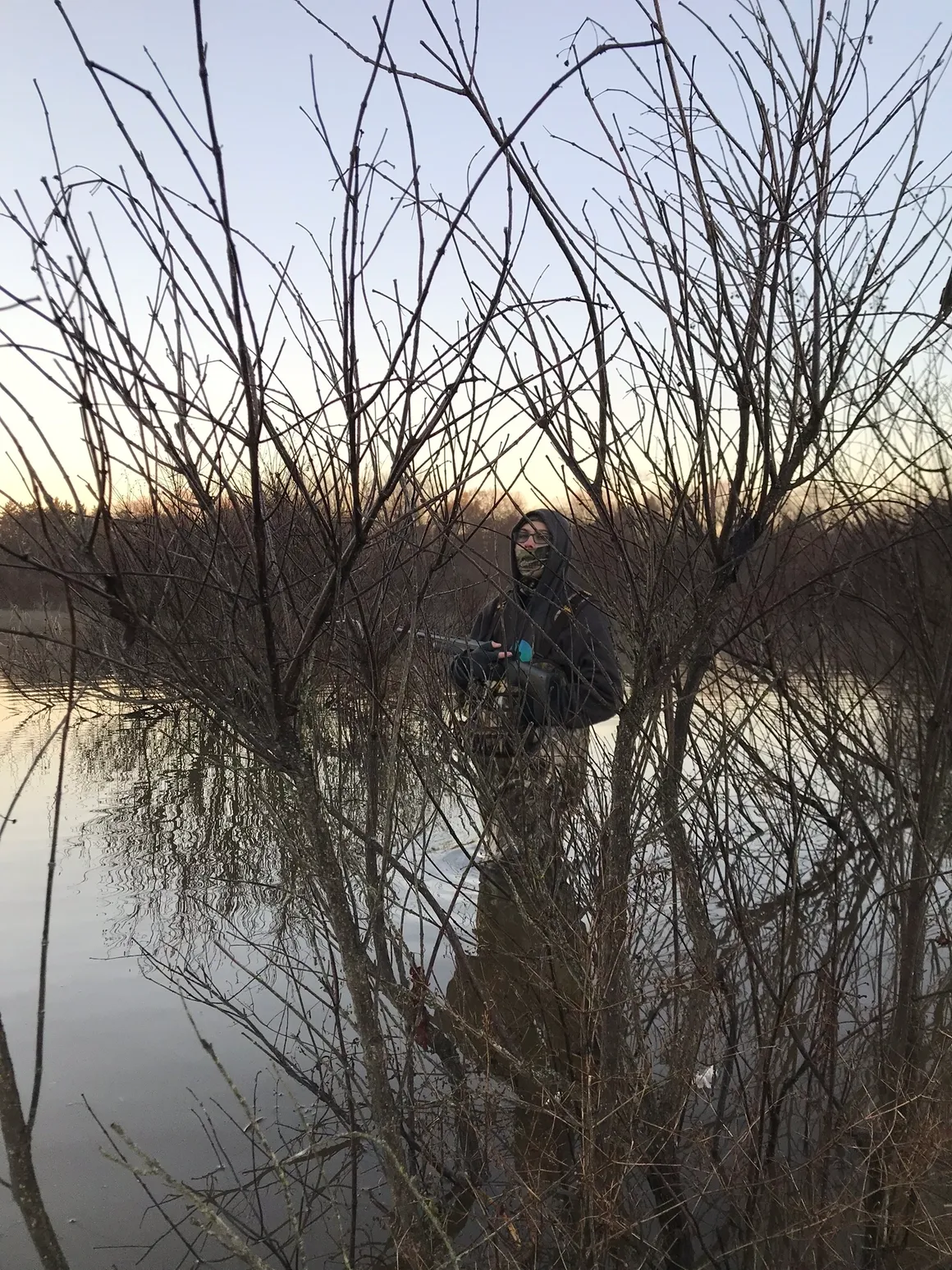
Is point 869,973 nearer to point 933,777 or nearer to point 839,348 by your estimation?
point 933,777

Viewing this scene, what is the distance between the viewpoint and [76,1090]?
327 centimetres

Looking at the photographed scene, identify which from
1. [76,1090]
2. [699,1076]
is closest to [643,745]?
[699,1076]

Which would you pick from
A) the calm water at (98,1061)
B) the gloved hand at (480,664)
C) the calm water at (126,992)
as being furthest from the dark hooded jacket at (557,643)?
the calm water at (98,1061)

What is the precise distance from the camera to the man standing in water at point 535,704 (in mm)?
2484

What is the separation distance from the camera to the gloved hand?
3.75m

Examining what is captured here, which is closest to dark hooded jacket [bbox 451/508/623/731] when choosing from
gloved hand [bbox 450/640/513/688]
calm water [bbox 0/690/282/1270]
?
gloved hand [bbox 450/640/513/688]

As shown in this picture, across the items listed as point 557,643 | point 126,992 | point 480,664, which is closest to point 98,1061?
point 126,992

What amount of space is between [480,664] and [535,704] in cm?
35

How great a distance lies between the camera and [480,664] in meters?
3.89

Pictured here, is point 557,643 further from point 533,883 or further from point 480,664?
point 533,883

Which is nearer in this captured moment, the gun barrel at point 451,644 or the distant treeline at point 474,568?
the distant treeline at point 474,568

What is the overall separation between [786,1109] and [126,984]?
2.71 meters

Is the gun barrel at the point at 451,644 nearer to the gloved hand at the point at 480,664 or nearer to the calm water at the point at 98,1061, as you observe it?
the gloved hand at the point at 480,664

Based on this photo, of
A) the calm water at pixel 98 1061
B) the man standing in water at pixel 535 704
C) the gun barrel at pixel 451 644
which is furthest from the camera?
the gun barrel at pixel 451 644
